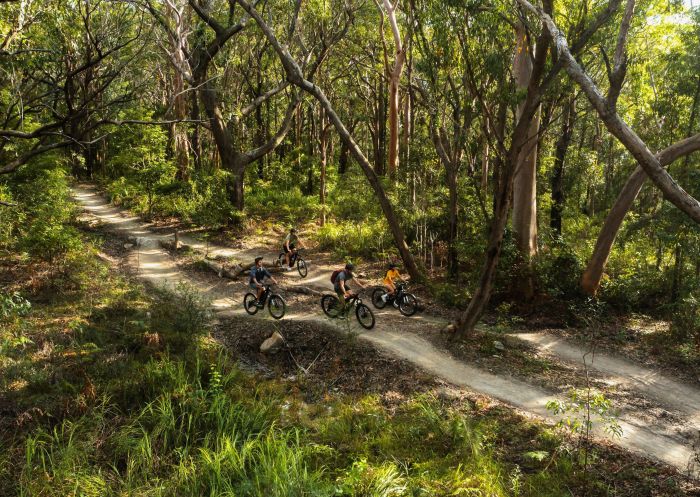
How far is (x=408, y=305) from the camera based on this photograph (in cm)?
1417

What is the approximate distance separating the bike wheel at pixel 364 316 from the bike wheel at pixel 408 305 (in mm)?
1668

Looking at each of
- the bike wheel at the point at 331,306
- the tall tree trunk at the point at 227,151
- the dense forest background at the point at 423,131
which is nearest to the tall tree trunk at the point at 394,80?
the dense forest background at the point at 423,131

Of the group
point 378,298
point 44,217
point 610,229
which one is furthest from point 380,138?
point 44,217

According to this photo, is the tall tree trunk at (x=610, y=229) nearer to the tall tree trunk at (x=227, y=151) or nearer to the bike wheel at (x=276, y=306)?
the bike wheel at (x=276, y=306)

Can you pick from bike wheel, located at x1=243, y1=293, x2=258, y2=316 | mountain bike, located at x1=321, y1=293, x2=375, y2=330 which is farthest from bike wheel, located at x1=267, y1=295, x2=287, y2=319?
mountain bike, located at x1=321, y1=293, x2=375, y2=330

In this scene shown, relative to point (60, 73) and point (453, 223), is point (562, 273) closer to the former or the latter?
point (453, 223)

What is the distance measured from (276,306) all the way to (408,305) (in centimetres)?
384

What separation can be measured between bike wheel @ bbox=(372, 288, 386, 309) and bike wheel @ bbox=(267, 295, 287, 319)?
9.45 ft

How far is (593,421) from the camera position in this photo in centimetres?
870

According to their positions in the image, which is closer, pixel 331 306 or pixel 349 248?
pixel 331 306

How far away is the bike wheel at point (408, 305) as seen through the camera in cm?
1412

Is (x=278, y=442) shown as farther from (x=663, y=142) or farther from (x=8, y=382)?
(x=663, y=142)

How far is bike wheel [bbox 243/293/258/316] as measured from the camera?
1379cm

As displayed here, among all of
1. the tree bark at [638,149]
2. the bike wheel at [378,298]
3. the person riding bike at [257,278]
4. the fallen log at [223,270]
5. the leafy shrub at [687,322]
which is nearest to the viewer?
the tree bark at [638,149]
